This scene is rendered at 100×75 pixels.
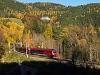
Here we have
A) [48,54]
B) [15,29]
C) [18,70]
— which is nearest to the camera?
[18,70]

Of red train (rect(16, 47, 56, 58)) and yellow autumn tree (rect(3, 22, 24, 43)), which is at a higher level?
yellow autumn tree (rect(3, 22, 24, 43))

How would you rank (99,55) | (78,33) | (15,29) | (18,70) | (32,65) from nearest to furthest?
1. (32,65)
2. (18,70)
3. (99,55)
4. (78,33)
5. (15,29)

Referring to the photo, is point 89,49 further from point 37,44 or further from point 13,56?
point 37,44

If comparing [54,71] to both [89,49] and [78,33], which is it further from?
[78,33]

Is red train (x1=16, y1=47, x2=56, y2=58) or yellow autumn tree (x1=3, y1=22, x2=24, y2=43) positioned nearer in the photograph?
red train (x1=16, y1=47, x2=56, y2=58)

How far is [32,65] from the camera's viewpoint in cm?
3756

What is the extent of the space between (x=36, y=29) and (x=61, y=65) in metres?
103

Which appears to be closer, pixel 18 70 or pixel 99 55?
pixel 18 70

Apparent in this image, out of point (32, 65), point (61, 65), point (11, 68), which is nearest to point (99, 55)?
point (11, 68)

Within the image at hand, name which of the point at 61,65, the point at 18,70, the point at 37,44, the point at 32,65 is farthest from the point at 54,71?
the point at 37,44

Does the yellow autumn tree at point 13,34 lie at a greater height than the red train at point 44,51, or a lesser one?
greater

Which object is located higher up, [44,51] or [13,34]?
[13,34]

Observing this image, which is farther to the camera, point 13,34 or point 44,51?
point 13,34

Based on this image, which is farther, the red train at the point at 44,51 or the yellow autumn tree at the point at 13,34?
the yellow autumn tree at the point at 13,34
